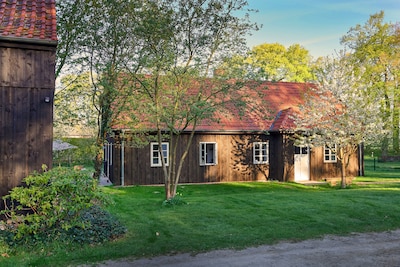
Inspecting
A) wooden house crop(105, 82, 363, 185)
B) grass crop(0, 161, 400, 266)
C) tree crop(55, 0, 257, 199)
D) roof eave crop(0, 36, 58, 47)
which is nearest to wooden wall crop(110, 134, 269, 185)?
wooden house crop(105, 82, 363, 185)

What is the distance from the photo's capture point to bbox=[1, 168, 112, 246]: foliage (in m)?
6.57

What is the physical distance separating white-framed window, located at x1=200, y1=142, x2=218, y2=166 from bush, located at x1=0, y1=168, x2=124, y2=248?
11833 millimetres

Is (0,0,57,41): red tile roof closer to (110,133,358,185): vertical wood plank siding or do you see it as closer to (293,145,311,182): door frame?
(110,133,358,185): vertical wood plank siding

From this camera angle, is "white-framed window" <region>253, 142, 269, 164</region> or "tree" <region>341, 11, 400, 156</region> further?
"tree" <region>341, 11, 400, 156</region>

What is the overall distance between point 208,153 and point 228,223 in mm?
10714

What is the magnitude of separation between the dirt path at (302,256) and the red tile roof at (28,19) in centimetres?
524

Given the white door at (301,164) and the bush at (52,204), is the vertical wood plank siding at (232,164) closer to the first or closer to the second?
the white door at (301,164)

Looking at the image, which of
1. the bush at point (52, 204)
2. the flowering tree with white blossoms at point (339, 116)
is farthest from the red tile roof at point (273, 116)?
the bush at point (52, 204)

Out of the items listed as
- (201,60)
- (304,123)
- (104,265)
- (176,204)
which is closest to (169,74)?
(201,60)

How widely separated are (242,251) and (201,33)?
22.8 feet

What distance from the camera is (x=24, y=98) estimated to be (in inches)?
310

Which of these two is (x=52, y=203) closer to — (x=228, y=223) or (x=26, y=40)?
(x=26, y=40)

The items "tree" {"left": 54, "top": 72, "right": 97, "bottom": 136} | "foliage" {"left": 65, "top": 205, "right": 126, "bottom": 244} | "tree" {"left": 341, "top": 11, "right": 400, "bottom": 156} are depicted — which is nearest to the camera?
"foliage" {"left": 65, "top": 205, "right": 126, "bottom": 244}

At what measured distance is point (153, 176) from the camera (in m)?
17.7
